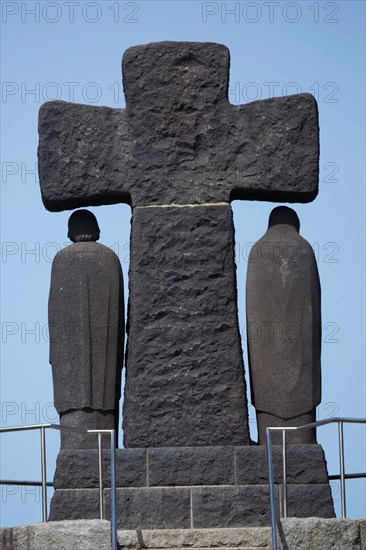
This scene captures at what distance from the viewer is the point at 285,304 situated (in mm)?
10906

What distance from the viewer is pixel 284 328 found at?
10.9 metres

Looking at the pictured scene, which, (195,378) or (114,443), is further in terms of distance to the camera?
(195,378)

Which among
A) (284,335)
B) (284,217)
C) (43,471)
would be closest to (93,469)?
(43,471)

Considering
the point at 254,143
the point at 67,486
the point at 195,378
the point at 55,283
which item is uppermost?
the point at 254,143

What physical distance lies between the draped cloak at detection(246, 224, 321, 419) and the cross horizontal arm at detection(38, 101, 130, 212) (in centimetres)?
126

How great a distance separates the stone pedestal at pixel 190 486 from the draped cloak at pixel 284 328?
49 cm

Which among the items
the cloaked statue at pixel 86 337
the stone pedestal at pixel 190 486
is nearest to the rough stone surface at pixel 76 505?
the stone pedestal at pixel 190 486

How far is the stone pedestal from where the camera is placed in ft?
33.8

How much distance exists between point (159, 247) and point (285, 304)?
3.40 feet

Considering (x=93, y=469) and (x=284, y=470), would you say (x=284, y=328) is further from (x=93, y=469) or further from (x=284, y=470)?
(x=93, y=469)

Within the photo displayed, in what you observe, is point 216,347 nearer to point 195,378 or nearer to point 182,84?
point 195,378

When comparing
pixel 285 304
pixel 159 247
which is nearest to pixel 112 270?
pixel 159 247

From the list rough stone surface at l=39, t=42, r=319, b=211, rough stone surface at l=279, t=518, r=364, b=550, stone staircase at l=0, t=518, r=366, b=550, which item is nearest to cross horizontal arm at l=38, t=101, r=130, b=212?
rough stone surface at l=39, t=42, r=319, b=211

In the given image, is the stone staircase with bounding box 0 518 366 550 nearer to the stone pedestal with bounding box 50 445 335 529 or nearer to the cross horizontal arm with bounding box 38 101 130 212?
the stone pedestal with bounding box 50 445 335 529
